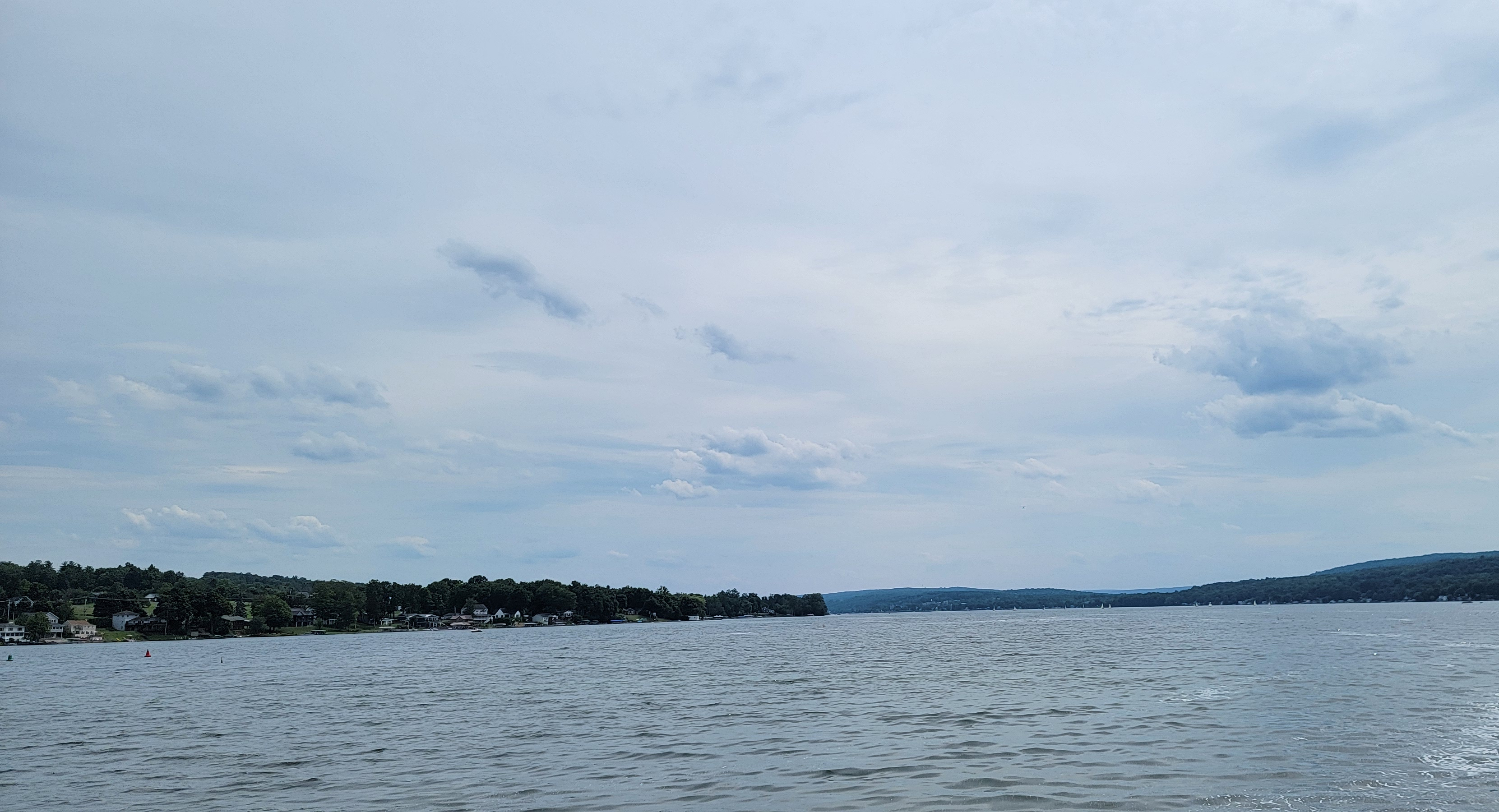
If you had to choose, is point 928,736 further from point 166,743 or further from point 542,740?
point 166,743

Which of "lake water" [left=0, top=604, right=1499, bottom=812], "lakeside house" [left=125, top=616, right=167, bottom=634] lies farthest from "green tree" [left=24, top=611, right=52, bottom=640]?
"lake water" [left=0, top=604, right=1499, bottom=812]

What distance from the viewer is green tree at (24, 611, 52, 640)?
170 meters

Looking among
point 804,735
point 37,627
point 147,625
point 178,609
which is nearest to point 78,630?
point 37,627

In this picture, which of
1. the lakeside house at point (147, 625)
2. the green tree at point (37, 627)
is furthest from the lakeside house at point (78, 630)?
the lakeside house at point (147, 625)

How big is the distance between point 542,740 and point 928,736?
13.7m

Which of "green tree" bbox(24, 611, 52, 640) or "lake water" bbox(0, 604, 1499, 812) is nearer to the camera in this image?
"lake water" bbox(0, 604, 1499, 812)

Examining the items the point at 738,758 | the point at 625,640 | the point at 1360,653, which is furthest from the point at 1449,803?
the point at 625,640

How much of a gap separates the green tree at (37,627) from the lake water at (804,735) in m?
118

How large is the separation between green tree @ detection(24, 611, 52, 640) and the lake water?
118 metres

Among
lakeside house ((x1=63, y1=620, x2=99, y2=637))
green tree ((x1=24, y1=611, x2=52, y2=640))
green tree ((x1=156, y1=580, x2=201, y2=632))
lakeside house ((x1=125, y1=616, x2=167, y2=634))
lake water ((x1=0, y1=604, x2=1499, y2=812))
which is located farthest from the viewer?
lakeside house ((x1=125, y1=616, x2=167, y2=634))

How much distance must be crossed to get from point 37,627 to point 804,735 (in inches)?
7538

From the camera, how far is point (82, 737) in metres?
39.8

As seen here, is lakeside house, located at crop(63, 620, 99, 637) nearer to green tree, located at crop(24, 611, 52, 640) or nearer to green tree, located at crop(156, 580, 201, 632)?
green tree, located at crop(24, 611, 52, 640)

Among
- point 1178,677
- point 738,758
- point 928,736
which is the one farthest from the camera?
point 1178,677
